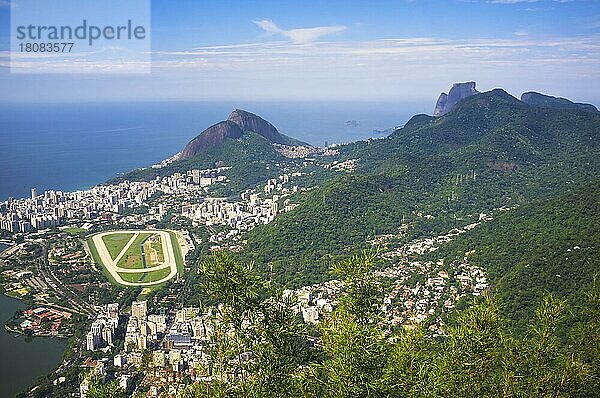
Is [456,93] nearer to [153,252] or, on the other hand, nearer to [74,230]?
[153,252]

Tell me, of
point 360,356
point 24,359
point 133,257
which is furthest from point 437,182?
point 360,356

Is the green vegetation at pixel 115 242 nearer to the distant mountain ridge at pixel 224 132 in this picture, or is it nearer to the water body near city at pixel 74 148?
the water body near city at pixel 74 148

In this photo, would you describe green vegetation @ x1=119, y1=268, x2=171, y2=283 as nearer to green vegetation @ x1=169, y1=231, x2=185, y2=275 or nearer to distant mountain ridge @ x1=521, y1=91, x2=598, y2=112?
green vegetation @ x1=169, y1=231, x2=185, y2=275

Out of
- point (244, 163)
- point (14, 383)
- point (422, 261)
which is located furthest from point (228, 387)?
point (244, 163)

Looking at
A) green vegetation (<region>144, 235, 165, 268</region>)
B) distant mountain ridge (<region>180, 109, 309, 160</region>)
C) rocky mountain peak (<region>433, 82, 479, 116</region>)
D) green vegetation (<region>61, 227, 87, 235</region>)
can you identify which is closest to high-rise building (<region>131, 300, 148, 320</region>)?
green vegetation (<region>144, 235, 165, 268</region>)

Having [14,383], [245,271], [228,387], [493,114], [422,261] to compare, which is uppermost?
[493,114]

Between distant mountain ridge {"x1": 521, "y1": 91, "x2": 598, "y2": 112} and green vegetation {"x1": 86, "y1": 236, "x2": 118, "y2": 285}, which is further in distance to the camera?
distant mountain ridge {"x1": 521, "y1": 91, "x2": 598, "y2": 112}

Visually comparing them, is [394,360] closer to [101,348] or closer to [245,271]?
[245,271]
